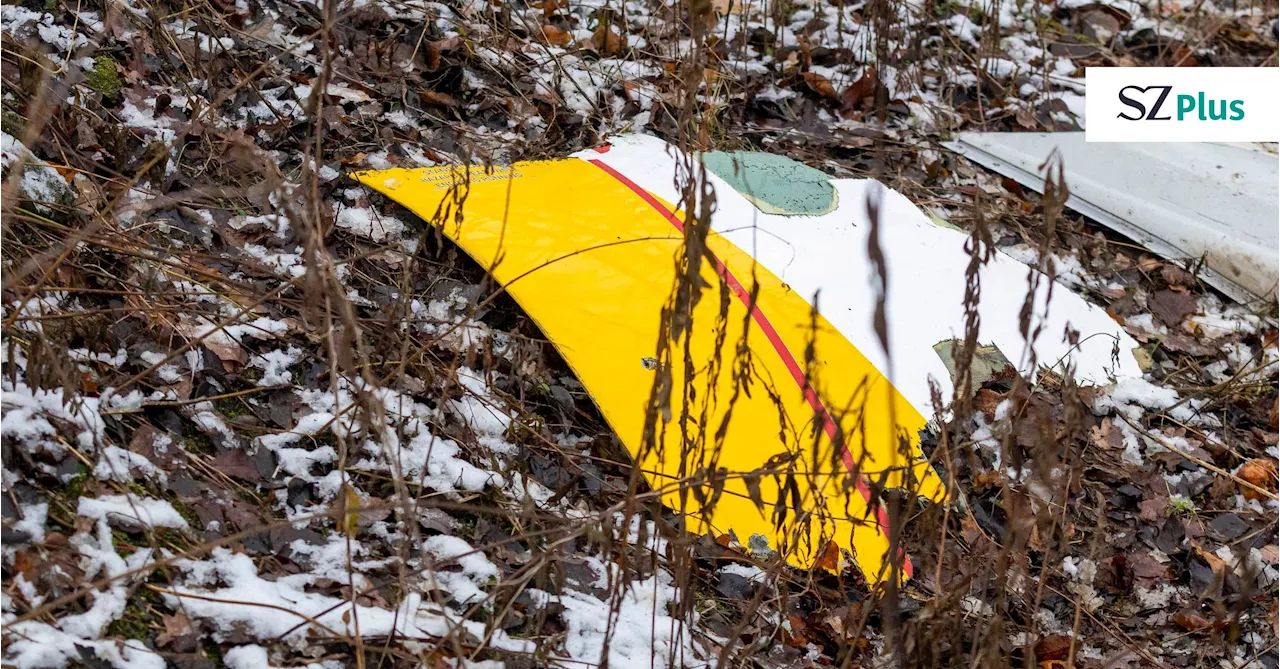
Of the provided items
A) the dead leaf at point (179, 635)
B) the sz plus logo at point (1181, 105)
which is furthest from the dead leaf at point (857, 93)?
the dead leaf at point (179, 635)

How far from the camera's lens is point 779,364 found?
7.92ft

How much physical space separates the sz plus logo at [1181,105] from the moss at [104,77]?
10.3ft

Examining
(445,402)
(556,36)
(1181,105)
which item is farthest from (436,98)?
(1181,105)

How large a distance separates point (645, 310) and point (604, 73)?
140cm

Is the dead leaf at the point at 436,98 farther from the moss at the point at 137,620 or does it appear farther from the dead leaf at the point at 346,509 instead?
the moss at the point at 137,620

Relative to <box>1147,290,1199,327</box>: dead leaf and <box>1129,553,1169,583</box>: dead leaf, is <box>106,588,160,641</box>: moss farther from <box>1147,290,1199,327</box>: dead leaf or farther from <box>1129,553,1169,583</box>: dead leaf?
<box>1147,290,1199,327</box>: dead leaf

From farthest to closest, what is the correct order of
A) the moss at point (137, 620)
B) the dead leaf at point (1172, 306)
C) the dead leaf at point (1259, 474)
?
the dead leaf at point (1172, 306) → the dead leaf at point (1259, 474) → the moss at point (137, 620)

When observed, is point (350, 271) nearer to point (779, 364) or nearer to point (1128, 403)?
point (779, 364)

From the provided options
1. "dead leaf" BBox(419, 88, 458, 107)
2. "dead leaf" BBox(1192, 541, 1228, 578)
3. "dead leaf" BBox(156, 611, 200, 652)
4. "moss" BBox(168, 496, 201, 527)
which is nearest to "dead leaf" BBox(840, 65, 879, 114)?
"dead leaf" BBox(419, 88, 458, 107)

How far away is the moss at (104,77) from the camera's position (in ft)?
9.07

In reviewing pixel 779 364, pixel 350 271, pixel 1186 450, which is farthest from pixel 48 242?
pixel 1186 450

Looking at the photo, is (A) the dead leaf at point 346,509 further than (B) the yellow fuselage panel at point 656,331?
No

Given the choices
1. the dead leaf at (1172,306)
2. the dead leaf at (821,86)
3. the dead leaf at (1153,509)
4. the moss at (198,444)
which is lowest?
the dead leaf at (1153,509)

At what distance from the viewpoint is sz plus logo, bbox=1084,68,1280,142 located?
3758 mm
